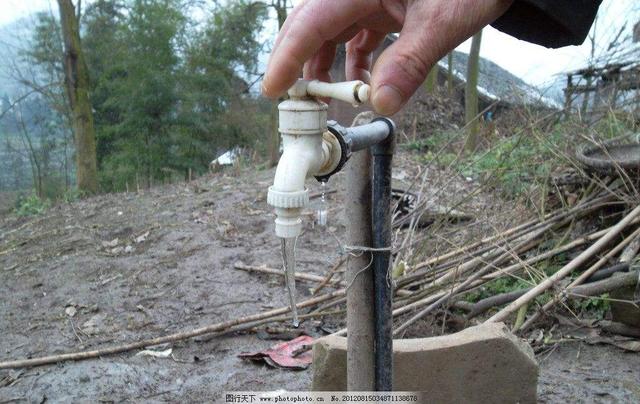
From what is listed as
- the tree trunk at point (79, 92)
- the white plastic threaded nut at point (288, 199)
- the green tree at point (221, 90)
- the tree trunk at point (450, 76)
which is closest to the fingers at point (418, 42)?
the white plastic threaded nut at point (288, 199)

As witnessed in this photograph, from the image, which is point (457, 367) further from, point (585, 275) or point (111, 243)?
point (111, 243)

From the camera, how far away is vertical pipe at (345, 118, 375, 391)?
1473mm

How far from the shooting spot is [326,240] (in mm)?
5254

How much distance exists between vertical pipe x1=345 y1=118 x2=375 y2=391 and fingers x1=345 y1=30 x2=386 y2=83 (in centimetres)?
26

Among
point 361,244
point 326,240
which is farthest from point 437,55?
point 326,240

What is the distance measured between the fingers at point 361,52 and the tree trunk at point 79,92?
13.0 metres

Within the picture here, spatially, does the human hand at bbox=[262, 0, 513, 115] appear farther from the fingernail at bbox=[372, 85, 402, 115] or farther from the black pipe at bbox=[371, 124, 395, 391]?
the black pipe at bbox=[371, 124, 395, 391]

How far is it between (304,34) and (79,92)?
1361 centimetres

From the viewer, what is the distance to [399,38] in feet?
3.50

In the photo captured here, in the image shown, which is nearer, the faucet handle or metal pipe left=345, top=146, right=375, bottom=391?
the faucet handle

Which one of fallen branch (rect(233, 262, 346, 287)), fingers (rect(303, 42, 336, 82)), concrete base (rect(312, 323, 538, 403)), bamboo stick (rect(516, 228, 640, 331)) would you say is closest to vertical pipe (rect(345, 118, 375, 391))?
fingers (rect(303, 42, 336, 82))

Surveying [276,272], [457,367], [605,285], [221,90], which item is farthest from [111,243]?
[221,90]

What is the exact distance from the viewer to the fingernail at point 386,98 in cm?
105

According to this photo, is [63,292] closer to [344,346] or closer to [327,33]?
[344,346]
